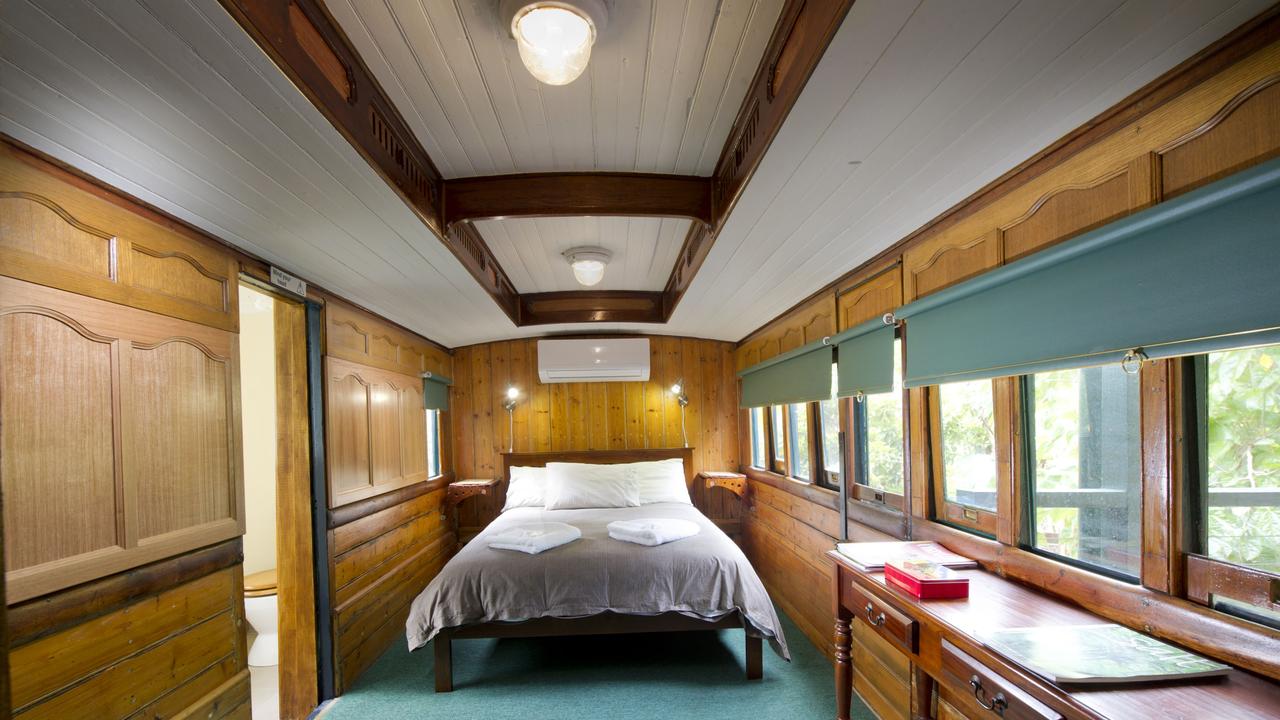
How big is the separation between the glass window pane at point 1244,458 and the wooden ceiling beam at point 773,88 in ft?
3.66

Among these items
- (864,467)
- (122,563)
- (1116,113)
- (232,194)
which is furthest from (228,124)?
(864,467)

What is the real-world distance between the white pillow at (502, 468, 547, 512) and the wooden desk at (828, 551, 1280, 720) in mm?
2946

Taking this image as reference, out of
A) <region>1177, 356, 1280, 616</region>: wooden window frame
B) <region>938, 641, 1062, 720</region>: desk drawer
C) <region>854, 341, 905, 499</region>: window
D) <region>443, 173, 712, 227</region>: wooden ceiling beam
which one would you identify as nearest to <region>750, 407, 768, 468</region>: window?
<region>854, 341, 905, 499</region>: window

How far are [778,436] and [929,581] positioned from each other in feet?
9.58

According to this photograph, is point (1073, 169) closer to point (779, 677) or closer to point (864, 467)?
point (864, 467)

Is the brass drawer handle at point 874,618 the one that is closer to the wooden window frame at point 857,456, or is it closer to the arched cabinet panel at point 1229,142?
the wooden window frame at point 857,456

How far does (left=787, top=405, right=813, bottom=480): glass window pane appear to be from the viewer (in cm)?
399

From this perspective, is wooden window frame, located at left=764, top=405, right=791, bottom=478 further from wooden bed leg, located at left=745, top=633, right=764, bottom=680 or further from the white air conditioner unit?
wooden bed leg, located at left=745, top=633, right=764, bottom=680

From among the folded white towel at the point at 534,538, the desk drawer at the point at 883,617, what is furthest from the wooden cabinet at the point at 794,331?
the folded white towel at the point at 534,538

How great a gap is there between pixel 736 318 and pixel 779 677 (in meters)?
2.34

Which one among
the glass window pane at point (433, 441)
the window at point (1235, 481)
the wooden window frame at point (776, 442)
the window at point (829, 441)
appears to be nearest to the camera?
the window at point (1235, 481)

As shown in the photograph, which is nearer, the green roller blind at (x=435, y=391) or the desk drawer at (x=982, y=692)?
the desk drawer at (x=982, y=692)

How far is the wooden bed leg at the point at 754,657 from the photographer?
3.06m

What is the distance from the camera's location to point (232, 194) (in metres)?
1.75
